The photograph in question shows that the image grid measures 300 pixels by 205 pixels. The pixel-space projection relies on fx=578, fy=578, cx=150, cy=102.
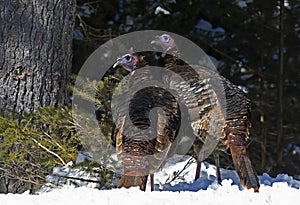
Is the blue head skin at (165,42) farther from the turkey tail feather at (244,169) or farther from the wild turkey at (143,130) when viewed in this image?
the turkey tail feather at (244,169)

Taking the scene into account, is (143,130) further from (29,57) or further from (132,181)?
(29,57)

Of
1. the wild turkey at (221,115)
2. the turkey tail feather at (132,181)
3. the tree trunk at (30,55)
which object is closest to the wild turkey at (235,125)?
the wild turkey at (221,115)

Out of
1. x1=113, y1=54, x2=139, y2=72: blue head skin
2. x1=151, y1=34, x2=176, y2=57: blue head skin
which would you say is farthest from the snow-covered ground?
x1=151, y1=34, x2=176, y2=57: blue head skin

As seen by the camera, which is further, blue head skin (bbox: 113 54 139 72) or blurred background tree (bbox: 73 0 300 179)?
blurred background tree (bbox: 73 0 300 179)

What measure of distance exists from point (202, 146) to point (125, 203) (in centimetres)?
186

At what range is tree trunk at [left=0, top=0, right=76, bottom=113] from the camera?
594 cm

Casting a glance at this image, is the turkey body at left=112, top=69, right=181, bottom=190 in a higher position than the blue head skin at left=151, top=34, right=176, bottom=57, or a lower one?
lower

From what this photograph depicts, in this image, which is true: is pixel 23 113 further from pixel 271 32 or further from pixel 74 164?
pixel 271 32

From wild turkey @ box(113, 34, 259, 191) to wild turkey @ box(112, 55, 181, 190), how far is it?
0.89ft


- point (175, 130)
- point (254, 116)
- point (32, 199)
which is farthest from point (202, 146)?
point (254, 116)

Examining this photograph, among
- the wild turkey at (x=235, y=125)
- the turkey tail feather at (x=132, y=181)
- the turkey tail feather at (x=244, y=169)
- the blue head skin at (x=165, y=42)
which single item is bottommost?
the turkey tail feather at (x=132, y=181)

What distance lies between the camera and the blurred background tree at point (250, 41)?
9.28 meters

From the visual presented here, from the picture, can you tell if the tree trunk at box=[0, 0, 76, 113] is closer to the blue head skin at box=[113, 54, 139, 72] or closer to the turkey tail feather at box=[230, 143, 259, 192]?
the blue head skin at box=[113, 54, 139, 72]

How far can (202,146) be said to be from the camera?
18.9ft
